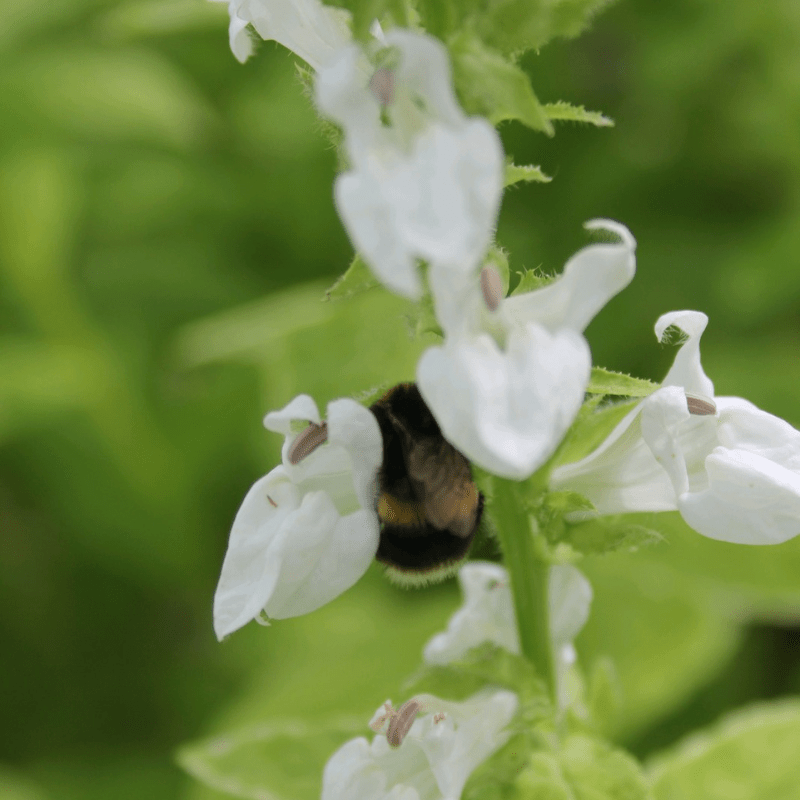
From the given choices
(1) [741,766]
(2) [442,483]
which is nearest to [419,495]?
(2) [442,483]

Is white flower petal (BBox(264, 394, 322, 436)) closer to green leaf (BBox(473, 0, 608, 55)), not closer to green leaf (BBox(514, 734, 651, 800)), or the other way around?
green leaf (BBox(473, 0, 608, 55))

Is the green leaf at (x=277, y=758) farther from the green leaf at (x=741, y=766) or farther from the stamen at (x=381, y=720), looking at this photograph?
the green leaf at (x=741, y=766)

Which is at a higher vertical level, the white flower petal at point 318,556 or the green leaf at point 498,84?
the green leaf at point 498,84

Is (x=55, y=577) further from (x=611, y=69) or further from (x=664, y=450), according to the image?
(x=664, y=450)

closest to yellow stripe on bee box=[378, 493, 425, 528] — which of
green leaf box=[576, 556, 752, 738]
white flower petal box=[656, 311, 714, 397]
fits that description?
white flower petal box=[656, 311, 714, 397]

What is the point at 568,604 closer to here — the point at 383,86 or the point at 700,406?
the point at 700,406

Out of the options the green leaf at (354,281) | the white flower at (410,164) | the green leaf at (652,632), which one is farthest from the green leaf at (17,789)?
the white flower at (410,164)
